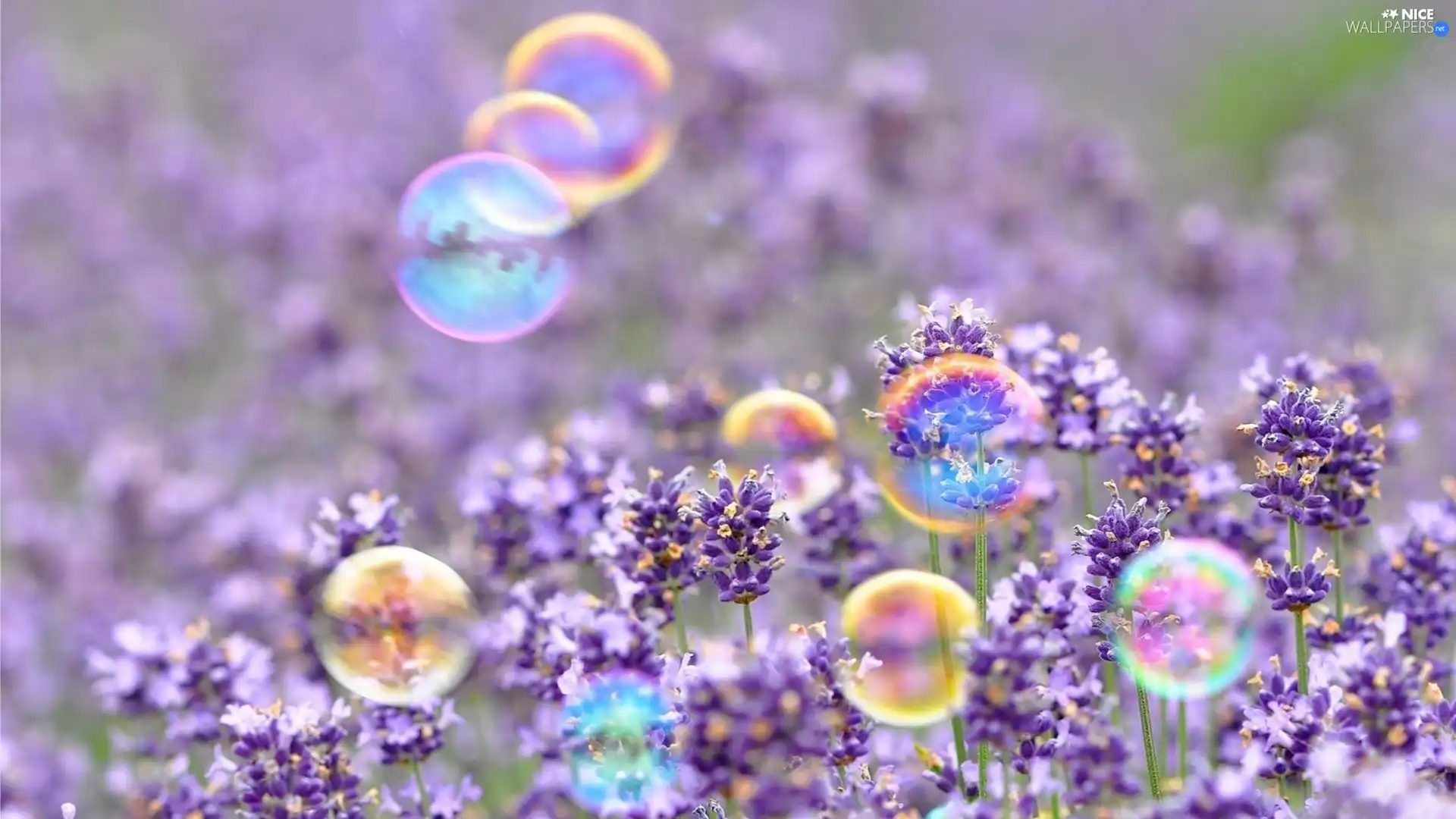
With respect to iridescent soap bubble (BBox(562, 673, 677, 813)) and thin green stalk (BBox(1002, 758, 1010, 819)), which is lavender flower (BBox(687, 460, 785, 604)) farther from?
thin green stalk (BBox(1002, 758, 1010, 819))

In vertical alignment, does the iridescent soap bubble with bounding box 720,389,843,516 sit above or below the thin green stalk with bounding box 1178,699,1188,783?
above

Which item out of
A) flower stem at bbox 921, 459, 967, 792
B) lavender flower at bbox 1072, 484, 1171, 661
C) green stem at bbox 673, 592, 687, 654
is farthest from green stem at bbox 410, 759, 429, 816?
lavender flower at bbox 1072, 484, 1171, 661

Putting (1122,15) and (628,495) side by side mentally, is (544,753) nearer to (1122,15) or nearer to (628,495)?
(628,495)

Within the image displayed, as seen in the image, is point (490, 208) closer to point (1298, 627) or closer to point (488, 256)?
point (488, 256)

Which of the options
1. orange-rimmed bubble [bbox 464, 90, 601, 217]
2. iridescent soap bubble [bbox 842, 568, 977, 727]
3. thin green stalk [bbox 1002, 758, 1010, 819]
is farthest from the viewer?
orange-rimmed bubble [bbox 464, 90, 601, 217]

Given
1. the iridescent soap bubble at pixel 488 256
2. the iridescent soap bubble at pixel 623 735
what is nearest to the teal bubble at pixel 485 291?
the iridescent soap bubble at pixel 488 256

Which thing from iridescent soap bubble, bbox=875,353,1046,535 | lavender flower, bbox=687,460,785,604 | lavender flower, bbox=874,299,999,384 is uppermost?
lavender flower, bbox=874,299,999,384

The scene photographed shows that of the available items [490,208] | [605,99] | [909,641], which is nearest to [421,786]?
[909,641]
